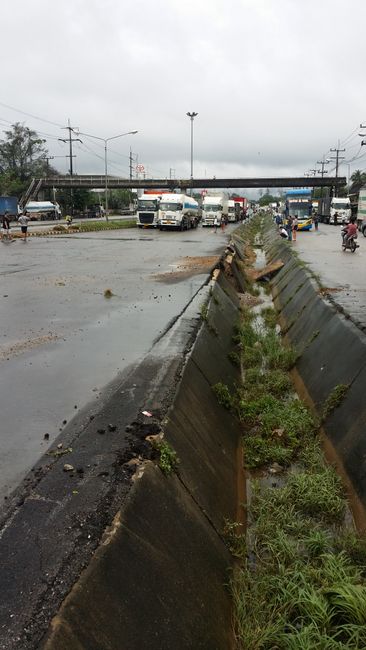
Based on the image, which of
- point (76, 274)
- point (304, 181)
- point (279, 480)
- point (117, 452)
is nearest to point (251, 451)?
point (279, 480)

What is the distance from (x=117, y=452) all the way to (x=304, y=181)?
87.2m

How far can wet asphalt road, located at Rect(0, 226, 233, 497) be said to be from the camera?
552 cm

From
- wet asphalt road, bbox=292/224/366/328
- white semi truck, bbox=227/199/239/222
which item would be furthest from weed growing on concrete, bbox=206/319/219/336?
white semi truck, bbox=227/199/239/222

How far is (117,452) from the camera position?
452cm

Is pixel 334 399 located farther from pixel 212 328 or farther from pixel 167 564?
pixel 167 564

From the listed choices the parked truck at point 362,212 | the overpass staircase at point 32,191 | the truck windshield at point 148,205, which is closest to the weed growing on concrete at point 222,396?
the parked truck at point 362,212

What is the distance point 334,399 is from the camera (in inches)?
292

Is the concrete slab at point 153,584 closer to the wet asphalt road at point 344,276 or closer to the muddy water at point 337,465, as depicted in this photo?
the muddy water at point 337,465

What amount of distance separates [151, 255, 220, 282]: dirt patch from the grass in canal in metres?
7.80

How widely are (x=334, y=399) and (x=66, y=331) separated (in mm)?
5071

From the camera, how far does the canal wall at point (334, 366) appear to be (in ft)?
20.5

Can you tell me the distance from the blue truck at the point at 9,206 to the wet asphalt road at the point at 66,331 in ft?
130

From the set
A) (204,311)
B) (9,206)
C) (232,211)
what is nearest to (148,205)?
(9,206)

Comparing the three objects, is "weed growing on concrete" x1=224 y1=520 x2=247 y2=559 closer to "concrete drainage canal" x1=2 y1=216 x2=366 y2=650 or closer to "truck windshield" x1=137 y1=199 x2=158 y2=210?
"concrete drainage canal" x1=2 y1=216 x2=366 y2=650
